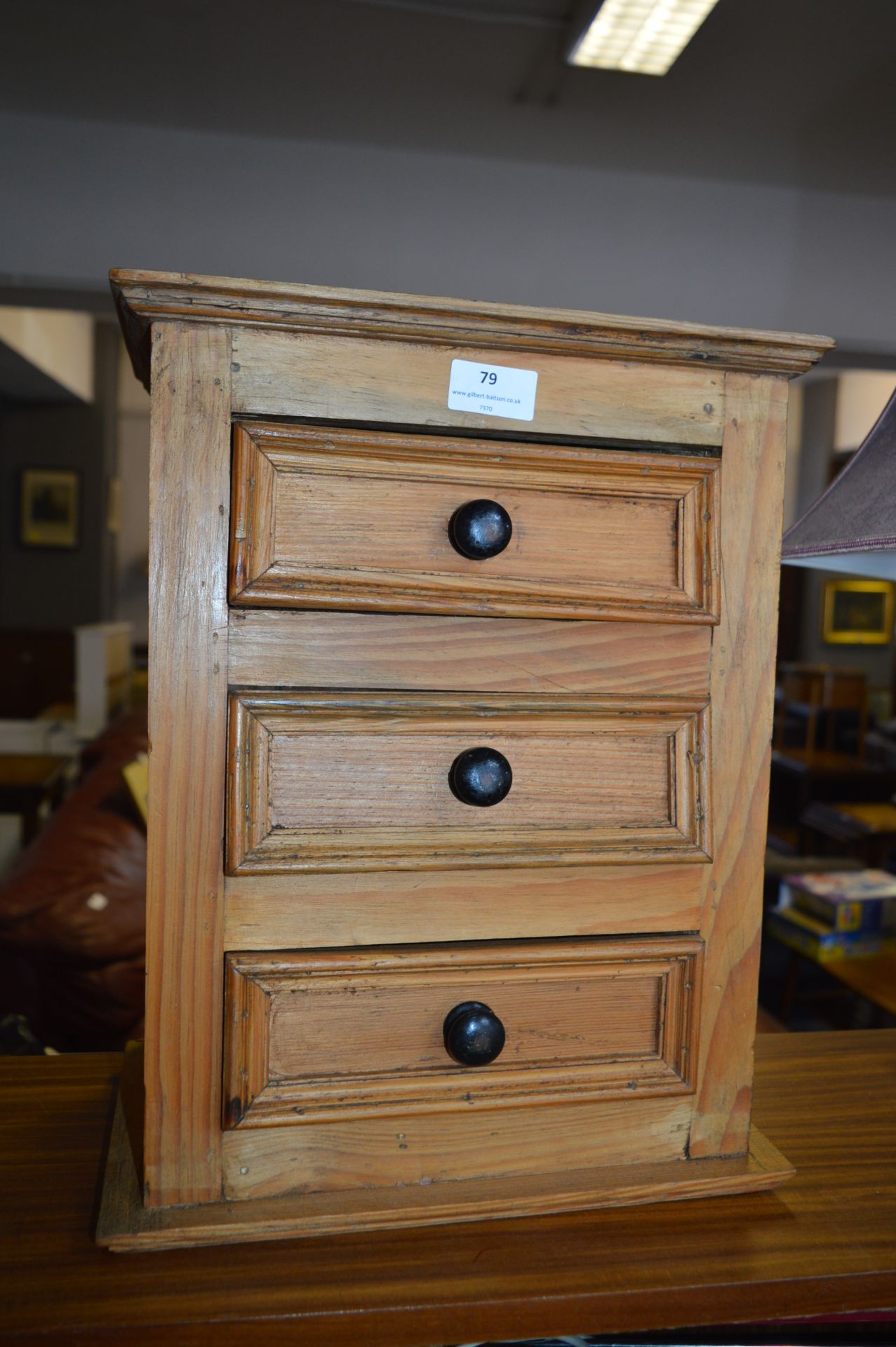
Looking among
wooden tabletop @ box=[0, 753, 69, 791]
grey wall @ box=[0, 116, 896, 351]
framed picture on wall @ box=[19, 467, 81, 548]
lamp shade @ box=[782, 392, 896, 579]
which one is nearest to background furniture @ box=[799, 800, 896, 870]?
grey wall @ box=[0, 116, 896, 351]

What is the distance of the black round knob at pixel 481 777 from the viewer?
654 mm

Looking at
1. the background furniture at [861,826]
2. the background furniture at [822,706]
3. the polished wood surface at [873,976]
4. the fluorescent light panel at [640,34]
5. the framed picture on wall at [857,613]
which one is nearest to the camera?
the fluorescent light panel at [640,34]

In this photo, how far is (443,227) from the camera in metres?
3.40

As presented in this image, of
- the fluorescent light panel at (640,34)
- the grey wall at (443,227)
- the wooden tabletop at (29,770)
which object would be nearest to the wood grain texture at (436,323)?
the fluorescent light panel at (640,34)

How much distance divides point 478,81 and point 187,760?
2.80 meters

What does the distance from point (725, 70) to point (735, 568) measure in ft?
8.37

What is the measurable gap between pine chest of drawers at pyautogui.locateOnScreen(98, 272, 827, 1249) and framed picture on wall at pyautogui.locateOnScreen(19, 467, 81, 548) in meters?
7.51

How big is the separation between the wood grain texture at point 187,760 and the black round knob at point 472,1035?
153mm

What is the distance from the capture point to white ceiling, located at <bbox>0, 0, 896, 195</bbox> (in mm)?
2480

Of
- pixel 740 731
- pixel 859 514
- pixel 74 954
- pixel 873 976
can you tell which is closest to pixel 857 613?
pixel 873 976

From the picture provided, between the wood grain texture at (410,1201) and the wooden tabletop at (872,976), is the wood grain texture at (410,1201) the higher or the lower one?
the higher one

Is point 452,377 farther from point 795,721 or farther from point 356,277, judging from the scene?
point 795,721

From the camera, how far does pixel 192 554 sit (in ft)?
2.05

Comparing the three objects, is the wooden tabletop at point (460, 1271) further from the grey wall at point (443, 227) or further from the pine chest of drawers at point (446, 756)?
the grey wall at point (443, 227)
